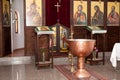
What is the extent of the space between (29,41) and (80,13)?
2.07 m

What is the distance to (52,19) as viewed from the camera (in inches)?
282

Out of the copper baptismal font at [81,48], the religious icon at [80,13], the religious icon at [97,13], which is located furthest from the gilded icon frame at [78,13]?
the copper baptismal font at [81,48]

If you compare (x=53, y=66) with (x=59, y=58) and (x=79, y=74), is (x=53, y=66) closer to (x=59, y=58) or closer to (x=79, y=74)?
(x=59, y=58)

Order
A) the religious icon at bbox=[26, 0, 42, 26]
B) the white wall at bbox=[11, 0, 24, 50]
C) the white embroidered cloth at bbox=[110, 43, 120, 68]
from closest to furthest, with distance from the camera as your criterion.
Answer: the white embroidered cloth at bbox=[110, 43, 120, 68] → the religious icon at bbox=[26, 0, 42, 26] → the white wall at bbox=[11, 0, 24, 50]

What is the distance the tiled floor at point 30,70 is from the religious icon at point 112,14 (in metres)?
1.62

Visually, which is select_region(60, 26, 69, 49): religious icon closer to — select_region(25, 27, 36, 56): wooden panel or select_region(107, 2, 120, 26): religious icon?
select_region(25, 27, 36, 56): wooden panel

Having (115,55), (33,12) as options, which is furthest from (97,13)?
(115,55)

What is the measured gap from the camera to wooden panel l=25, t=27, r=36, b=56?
690 centimetres

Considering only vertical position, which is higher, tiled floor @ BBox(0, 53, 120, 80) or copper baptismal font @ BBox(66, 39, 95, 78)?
copper baptismal font @ BBox(66, 39, 95, 78)

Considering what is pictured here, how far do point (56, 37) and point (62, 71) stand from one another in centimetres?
215

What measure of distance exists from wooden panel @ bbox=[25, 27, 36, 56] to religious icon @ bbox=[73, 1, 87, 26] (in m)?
1.57

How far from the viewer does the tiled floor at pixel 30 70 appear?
4.74 m

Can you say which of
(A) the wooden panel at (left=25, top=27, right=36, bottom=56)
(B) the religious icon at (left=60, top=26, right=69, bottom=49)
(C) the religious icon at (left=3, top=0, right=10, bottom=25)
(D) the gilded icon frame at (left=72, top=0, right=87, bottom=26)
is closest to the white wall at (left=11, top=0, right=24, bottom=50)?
(C) the religious icon at (left=3, top=0, right=10, bottom=25)

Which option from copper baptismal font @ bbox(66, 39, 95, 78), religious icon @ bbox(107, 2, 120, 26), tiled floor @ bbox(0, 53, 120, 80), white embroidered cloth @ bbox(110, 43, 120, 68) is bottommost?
tiled floor @ bbox(0, 53, 120, 80)
